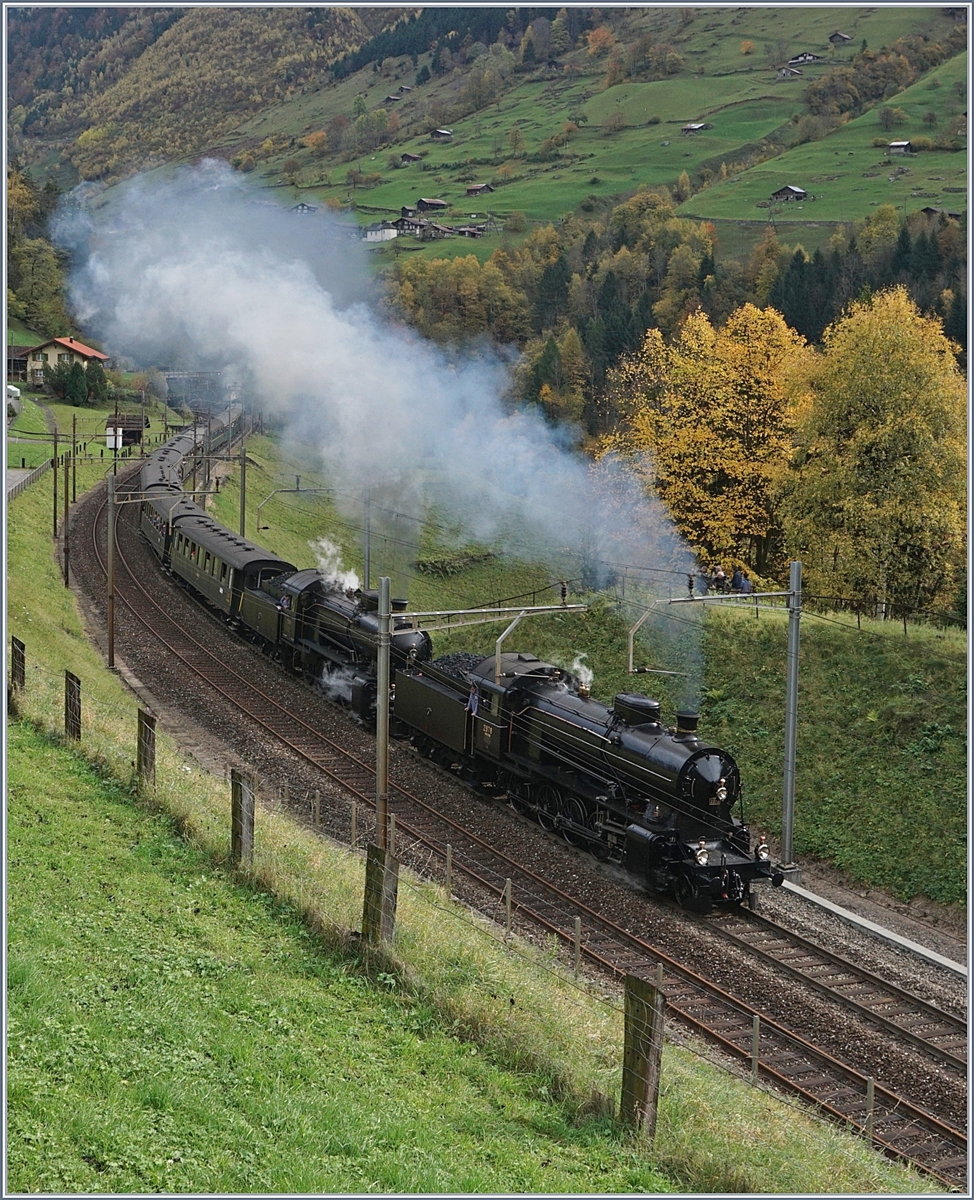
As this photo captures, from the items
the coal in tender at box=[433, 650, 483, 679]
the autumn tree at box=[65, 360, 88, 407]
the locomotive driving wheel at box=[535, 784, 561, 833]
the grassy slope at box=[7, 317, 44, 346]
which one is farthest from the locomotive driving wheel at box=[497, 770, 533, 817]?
the grassy slope at box=[7, 317, 44, 346]

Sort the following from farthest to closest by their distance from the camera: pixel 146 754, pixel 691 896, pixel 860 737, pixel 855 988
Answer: pixel 860 737 < pixel 691 896 < pixel 855 988 < pixel 146 754

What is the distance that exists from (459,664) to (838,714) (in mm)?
9328

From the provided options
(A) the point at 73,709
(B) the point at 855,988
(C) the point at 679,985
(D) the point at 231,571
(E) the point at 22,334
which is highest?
(E) the point at 22,334

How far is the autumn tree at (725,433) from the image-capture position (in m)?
42.6

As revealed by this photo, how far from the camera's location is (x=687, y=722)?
23.0 m

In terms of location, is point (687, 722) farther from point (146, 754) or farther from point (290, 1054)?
point (290, 1054)

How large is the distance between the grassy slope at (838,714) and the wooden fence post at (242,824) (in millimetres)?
14148

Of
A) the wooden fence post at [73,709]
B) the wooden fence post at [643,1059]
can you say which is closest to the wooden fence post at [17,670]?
the wooden fence post at [73,709]

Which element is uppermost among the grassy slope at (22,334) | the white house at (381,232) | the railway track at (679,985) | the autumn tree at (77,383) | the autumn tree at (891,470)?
the white house at (381,232)

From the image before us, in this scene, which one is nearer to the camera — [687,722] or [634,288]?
[687,722]

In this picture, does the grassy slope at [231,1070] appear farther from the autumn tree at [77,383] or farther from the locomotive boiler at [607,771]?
the autumn tree at [77,383]

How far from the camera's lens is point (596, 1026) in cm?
1409

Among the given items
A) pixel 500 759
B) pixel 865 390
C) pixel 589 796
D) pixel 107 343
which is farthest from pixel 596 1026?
pixel 107 343

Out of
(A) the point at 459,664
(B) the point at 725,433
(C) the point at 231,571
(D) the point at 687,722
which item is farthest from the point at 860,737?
(C) the point at 231,571
